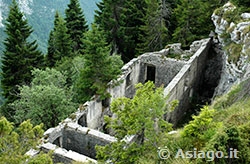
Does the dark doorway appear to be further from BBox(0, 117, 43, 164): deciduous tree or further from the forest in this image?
BBox(0, 117, 43, 164): deciduous tree

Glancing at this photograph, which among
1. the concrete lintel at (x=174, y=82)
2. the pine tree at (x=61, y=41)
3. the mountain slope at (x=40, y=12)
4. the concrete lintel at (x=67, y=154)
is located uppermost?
the mountain slope at (x=40, y=12)

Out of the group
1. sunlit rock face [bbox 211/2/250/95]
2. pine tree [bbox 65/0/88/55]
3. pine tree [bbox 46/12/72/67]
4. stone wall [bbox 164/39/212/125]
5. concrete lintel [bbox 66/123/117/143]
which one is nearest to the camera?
concrete lintel [bbox 66/123/117/143]

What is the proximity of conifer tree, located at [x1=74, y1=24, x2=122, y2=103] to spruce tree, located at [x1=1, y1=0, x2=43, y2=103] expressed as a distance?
13.5 metres

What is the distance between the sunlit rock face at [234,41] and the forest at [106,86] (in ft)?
5.36

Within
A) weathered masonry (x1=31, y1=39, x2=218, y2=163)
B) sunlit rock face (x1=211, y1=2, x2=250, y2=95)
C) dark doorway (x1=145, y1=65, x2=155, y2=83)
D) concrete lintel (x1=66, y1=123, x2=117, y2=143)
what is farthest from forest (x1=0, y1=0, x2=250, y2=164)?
sunlit rock face (x1=211, y1=2, x2=250, y2=95)

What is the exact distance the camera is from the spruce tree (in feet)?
104

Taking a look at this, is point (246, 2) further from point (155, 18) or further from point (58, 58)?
point (58, 58)

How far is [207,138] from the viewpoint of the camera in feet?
33.9

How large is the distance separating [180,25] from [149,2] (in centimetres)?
395

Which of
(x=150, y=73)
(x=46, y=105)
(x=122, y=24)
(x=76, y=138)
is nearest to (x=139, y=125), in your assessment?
(x=76, y=138)

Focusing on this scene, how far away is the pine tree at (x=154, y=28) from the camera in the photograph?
31.5 meters

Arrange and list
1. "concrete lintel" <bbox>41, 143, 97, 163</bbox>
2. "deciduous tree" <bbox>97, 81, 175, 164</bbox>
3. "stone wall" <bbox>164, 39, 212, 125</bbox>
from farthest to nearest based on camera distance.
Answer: "stone wall" <bbox>164, 39, 212, 125</bbox> < "concrete lintel" <bbox>41, 143, 97, 163</bbox> < "deciduous tree" <bbox>97, 81, 175, 164</bbox>

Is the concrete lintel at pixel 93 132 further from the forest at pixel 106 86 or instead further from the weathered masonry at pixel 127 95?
the forest at pixel 106 86

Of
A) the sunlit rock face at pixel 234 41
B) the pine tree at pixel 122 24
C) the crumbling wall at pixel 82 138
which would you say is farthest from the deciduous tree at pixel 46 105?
the pine tree at pixel 122 24
